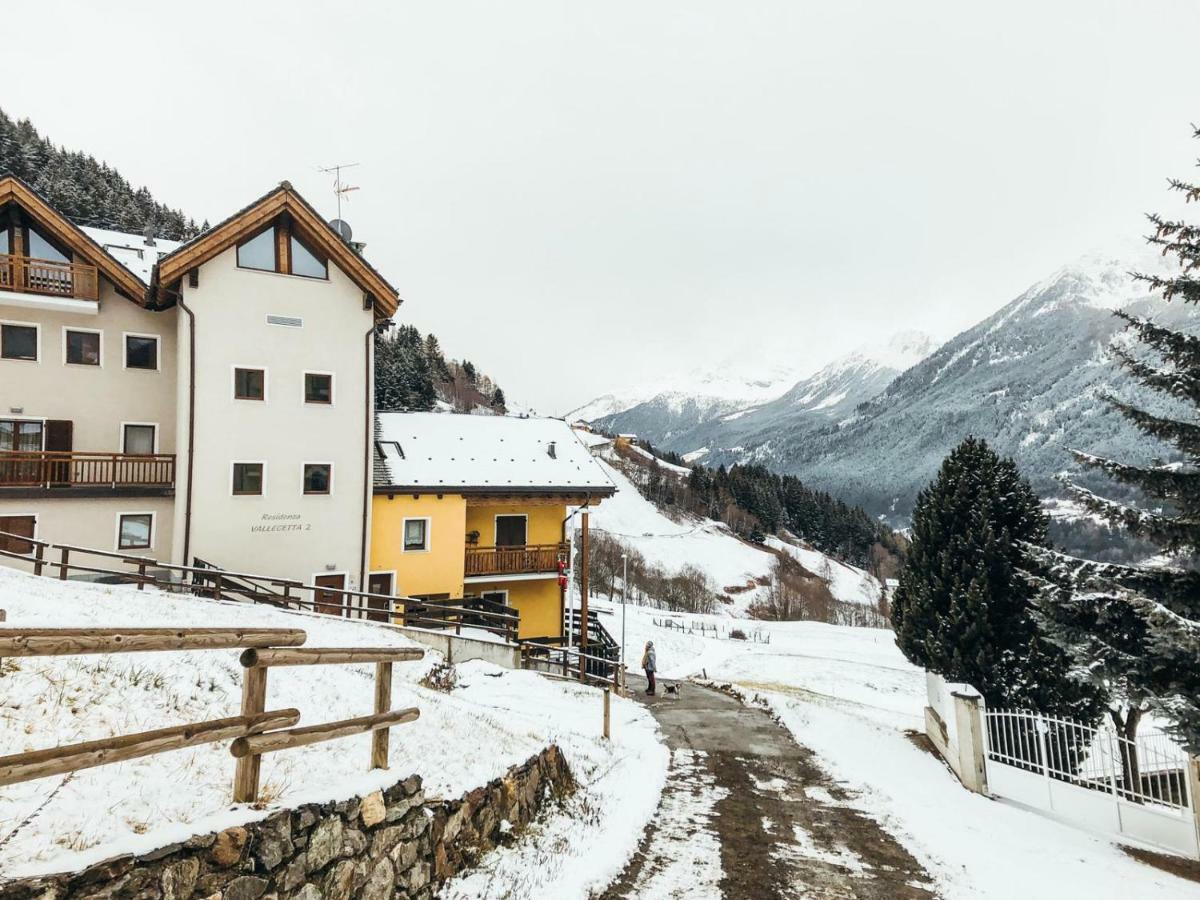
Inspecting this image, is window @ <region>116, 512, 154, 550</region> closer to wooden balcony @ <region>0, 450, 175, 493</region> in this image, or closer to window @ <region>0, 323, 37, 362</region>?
wooden balcony @ <region>0, 450, 175, 493</region>

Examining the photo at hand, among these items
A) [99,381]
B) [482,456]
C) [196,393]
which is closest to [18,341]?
[99,381]

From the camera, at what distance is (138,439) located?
883 inches

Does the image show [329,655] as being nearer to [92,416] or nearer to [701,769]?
[701,769]

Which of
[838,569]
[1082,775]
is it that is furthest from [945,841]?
[838,569]

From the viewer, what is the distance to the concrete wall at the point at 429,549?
24197 mm

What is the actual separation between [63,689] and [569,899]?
5370 millimetres

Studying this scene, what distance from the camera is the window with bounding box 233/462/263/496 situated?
21683 mm

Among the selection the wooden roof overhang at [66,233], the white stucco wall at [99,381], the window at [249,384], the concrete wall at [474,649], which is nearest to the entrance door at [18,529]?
the white stucco wall at [99,381]

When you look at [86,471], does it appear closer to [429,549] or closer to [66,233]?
[66,233]

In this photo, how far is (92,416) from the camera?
71.4 feet

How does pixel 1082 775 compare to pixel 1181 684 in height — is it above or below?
below

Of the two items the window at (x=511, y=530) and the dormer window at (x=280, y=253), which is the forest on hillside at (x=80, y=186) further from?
the window at (x=511, y=530)

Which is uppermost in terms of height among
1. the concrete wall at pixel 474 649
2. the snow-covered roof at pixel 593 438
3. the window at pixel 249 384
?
the snow-covered roof at pixel 593 438

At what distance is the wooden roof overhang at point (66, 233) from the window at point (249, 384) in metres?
4.32
